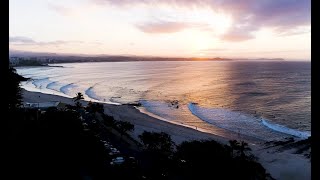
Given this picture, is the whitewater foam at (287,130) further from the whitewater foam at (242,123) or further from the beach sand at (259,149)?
the beach sand at (259,149)

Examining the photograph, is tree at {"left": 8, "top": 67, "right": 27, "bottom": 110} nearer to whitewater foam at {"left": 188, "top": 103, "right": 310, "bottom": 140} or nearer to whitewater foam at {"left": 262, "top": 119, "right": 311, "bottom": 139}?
whitewater foam at {"left": 188, "top": 103, "right": 310, "bottom": 140}

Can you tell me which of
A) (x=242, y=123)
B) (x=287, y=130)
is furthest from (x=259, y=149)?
(x=242, y=123)

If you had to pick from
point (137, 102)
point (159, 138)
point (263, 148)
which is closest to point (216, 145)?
point (159, 138)

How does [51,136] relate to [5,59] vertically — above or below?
below

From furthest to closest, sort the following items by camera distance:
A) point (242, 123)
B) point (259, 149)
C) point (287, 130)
Answer: 1. point (242, 123)
2. point (287, 130)
3. point (259, 149)

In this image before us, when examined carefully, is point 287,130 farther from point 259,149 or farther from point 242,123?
point 259,149

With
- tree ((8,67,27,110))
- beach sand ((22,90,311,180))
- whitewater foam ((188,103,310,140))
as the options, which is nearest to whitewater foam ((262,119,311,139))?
whitewater foam ((188,103,310,140))

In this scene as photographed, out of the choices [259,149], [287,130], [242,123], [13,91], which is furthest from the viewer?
[242,123]

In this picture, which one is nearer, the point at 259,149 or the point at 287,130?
the point at 259,149

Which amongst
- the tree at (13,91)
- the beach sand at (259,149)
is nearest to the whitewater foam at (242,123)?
the beach sand at (259,149)

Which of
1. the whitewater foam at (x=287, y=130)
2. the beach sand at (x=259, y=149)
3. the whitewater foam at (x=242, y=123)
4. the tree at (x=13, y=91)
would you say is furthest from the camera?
the whitewater foam at (x=242, y=123)

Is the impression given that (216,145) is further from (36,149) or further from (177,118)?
(177,118)
